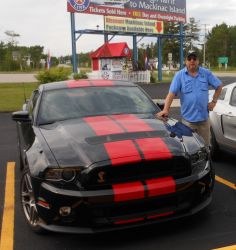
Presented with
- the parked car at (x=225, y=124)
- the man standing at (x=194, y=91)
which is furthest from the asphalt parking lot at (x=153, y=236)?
the parked car at (x=225, y=124)

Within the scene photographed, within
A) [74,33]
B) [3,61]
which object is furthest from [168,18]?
[3,61]

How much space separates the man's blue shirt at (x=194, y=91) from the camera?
527cm

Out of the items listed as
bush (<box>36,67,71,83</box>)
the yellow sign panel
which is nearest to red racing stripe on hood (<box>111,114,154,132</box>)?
bush (<box>36,67,71,83</box>)

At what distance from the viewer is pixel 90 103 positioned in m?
5.06

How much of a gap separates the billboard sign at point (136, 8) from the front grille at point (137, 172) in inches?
865

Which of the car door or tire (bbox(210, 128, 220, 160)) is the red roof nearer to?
tire (bbox(210, 128, 220, 160))

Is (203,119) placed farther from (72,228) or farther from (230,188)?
(72,228)

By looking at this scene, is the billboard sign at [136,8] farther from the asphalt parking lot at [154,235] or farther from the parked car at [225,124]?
the asphalt parking lot at [154,235]

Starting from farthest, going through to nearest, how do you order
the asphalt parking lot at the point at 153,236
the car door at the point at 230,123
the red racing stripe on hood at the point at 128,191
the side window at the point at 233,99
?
the side window at the point at 233,99 → the car door at the point at 230,123 → the asphalt parking lot at the point at 153,236 → the red racing stripe on hood at the point at 128,191

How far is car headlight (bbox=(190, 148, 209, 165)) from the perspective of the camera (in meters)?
3.82

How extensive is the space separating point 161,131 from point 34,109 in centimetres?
179

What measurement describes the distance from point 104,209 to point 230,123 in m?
3.07

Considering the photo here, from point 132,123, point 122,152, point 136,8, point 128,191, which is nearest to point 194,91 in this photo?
point 132,123

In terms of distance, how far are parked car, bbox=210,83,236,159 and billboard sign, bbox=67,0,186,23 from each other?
19466mm
